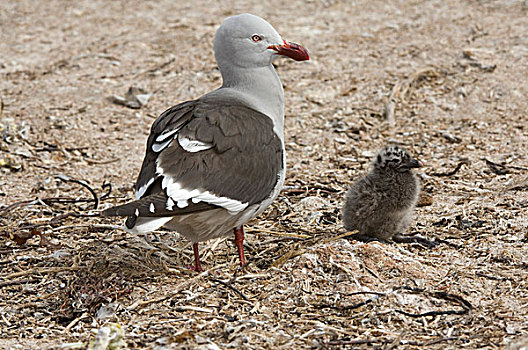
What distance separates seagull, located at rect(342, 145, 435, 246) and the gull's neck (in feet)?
2.69

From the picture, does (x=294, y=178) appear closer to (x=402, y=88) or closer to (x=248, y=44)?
(x=248, y=44)

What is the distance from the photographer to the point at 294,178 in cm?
654

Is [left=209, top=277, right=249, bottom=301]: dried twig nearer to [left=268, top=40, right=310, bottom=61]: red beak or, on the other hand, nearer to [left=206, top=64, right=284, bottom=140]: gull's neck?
[left=206, top=64, right=284, bottom=140]: gull's neck

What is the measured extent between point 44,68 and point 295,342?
21.9 ft

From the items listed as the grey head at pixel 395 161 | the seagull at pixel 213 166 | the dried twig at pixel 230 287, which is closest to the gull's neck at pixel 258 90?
the seagull at pixel 213 166

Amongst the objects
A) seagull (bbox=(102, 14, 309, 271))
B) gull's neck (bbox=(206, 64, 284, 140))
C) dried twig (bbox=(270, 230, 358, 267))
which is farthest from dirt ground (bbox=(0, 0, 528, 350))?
gull's neck (bbox=(206, 64, 284, 140))

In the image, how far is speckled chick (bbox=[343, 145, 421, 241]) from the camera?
5.18m

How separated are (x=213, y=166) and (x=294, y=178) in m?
2.26

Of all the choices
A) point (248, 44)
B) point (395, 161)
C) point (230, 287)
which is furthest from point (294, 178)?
point (230, 287)

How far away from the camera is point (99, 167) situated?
700 cm

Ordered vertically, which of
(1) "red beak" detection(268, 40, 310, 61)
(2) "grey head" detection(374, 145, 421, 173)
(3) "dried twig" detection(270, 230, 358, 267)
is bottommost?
(3) "dried twig" detection(270, 230, 358, 267)

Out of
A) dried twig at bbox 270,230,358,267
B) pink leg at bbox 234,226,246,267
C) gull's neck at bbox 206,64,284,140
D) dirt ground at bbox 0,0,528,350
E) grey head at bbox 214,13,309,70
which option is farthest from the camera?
grey head at bbox 214,13,309,70

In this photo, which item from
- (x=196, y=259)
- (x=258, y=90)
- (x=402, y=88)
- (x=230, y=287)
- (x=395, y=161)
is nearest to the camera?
(x=230, y=287)

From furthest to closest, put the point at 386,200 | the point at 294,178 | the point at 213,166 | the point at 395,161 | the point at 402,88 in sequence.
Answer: the point at 402,88
the point at 294,178
the point at 395,161
the point at 386,200
the point at 213,166
